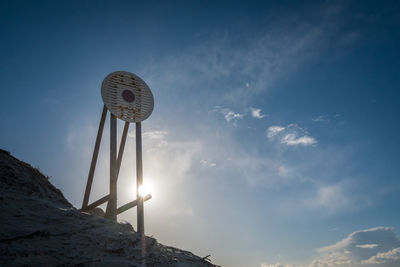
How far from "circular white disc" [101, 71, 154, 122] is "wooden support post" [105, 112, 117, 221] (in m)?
0.43

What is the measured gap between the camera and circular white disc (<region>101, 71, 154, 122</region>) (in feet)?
28.9

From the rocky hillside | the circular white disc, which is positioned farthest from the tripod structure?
the rocky hillside

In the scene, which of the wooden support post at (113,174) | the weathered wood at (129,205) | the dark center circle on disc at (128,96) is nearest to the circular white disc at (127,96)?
the dark center circle on disc at (128,96)

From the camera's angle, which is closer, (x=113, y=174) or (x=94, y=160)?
(x=113, y=174)

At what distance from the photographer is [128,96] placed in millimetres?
9180

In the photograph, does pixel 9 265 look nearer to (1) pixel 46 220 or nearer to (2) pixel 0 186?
(1) pixel 46 220

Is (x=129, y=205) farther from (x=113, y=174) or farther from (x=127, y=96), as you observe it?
(x=127, y=96)

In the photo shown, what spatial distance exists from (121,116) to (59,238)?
5002 millimetres

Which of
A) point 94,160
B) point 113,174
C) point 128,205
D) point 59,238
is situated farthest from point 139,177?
point 59,238

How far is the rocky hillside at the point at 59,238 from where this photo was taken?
4051 mm

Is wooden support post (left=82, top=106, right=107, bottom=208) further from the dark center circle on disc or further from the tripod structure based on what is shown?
the dark center circle on disc

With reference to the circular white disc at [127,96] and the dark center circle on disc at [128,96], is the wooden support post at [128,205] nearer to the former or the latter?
the circular white disc at [127,96]

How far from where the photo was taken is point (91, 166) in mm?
8766

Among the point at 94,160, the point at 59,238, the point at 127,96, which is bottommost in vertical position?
the point at 59,238
